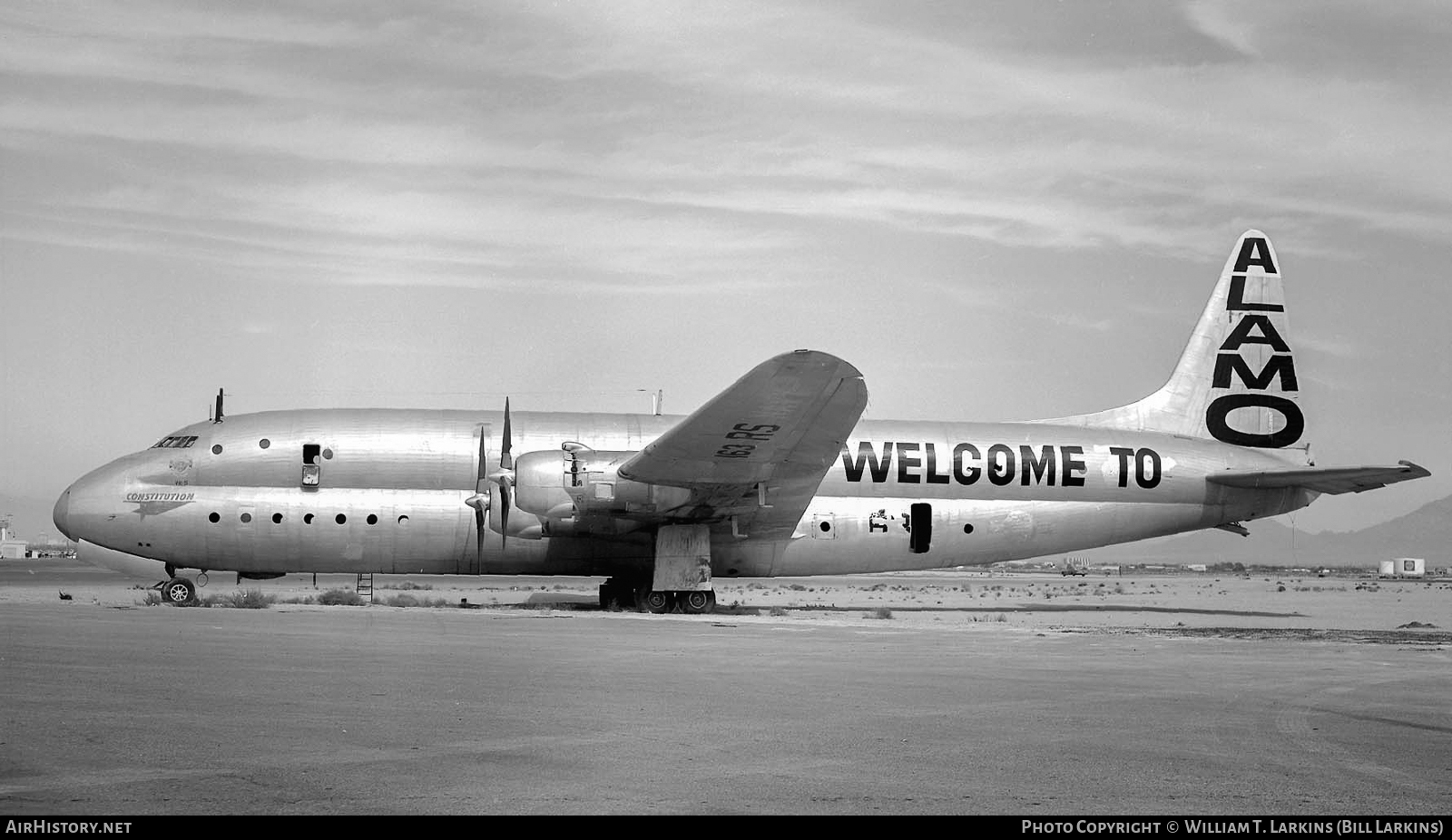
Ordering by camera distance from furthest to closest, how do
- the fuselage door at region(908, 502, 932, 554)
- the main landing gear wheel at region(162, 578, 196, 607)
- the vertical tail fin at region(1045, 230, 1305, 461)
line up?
the vertical tail fin at region(1045, 230, 1305, 461) < the fuselage door at region(908, 502, 932, 554) < the main landing gear wheel at region(162, 578, 196, 607)

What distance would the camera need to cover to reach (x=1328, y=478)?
31078 mm

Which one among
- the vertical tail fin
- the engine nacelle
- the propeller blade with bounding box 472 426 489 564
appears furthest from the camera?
the vertical tail fin

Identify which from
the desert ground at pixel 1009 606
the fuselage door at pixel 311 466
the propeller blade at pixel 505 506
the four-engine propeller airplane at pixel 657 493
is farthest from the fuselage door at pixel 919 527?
the fuselage door at pixel 311 466

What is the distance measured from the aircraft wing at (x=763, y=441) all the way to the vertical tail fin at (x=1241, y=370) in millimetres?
11814

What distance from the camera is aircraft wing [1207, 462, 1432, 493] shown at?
96.5 ft

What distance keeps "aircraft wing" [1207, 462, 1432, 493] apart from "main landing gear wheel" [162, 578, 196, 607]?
24.2 metres

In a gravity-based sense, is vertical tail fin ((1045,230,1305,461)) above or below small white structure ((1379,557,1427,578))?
above

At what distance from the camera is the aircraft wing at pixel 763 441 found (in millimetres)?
23078

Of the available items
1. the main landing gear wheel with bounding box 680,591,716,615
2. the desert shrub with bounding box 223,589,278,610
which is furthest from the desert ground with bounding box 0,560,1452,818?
the main landing gear wheel with bounding box 680,591,716,615

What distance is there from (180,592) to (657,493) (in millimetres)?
10526

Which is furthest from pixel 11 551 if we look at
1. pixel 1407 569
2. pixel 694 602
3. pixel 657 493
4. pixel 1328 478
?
pixel 1407 569

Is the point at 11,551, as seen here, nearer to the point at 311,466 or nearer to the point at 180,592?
the point at 180,592

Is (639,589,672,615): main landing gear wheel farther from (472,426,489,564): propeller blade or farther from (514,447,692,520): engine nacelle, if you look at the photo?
(472,426,489,564): propeller blade
